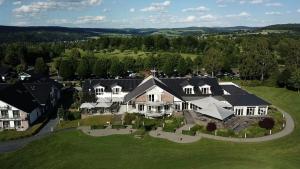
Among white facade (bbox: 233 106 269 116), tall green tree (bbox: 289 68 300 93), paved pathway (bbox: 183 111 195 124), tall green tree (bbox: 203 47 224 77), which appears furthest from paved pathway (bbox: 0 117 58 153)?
tall green tree (bbox: 203 47 224 77)

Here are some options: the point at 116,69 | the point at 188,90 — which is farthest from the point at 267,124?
the point at 116,69

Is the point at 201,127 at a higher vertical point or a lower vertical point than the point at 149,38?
lower

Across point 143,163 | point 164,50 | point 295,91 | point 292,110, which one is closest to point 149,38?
point 164,50

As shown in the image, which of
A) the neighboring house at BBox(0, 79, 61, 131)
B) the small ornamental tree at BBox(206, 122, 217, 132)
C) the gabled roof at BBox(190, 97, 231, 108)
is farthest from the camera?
the gabled roof at BBox(190, 97, 231, 108)

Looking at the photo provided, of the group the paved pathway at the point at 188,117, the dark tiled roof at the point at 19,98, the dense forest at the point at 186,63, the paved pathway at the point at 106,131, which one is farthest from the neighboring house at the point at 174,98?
the dense forest at the point at 186,63

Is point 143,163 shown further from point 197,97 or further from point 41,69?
point 41,69

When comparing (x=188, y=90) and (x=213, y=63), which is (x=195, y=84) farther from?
(x=213, y=63)

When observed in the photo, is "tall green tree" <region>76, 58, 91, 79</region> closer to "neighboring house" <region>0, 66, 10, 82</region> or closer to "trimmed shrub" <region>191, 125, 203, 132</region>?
"neighboring house" <region>0, 66, 10, 82</region>

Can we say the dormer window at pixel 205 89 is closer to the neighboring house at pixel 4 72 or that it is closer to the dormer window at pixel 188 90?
the dormer window at pixel 188 90
